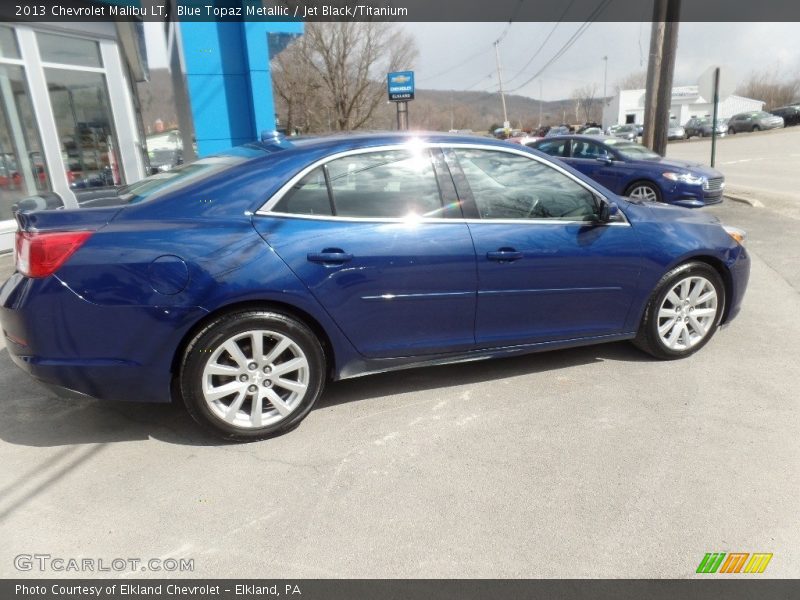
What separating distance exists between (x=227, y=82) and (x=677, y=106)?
73014 millimetres

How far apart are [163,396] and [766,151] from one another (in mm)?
29183

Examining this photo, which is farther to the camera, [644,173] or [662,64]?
[662,64]

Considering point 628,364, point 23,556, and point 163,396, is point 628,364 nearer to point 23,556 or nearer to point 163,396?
point 163,396

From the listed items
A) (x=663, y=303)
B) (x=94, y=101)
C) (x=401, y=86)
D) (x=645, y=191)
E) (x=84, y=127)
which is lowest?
(x=645, y=191)

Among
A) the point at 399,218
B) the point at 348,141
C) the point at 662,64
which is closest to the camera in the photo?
the point at 399,218

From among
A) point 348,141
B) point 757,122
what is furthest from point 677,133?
point 348,141

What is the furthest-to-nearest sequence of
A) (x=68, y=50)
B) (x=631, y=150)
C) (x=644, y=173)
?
(x=631, y=150)
(x=644, y=173)
(x=68, y=50)

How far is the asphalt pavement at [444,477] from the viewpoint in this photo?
90.2 inches

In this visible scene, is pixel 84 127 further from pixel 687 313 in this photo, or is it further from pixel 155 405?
pixel 687 313

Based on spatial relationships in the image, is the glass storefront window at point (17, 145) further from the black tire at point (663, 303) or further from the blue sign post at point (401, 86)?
the blue sign post at point (401, 86)

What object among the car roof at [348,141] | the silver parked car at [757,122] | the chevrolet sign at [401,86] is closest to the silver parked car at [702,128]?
the silver parked car at [757,122]

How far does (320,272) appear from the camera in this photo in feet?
9.90

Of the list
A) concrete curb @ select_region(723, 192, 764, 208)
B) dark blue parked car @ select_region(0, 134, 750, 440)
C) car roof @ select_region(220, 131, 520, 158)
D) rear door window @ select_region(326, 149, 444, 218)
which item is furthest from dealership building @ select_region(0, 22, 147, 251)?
concrete curb @ select_region(723, 192, 764, 208)

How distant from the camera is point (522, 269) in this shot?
342 centimetres
